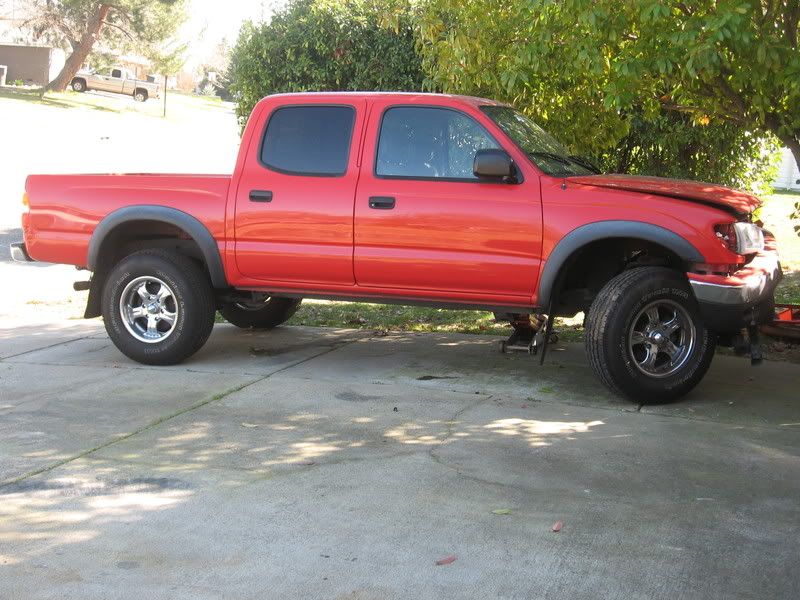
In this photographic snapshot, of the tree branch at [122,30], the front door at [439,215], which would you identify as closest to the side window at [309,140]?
the front door at [439,215]

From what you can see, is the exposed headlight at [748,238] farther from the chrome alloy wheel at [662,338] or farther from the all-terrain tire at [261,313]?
the all-terrain tire at [261,313]

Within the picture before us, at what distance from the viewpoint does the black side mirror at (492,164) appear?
7137 millimetres

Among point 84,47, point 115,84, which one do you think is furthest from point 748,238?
point 115,84

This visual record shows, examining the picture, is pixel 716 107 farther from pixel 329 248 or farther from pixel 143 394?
pixel 143 394

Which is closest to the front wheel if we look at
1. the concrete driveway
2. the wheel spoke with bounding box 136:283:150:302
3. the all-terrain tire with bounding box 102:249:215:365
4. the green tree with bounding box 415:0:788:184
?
the concrete driveway

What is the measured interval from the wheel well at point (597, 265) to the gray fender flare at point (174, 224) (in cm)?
252

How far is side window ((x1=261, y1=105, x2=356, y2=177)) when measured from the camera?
7.82 meters

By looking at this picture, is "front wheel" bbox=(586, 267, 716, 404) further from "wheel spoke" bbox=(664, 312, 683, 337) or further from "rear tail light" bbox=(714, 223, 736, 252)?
"rear tail light" bbox=(714, 223, 736, 252)

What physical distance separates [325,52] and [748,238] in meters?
7.04

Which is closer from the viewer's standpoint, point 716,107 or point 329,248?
point 329,248

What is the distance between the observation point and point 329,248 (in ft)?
25.2

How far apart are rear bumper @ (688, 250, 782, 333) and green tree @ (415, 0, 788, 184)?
1237 mm

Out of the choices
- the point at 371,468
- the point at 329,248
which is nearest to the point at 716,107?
the point at 329,248

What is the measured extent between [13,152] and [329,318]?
76.8 feet
